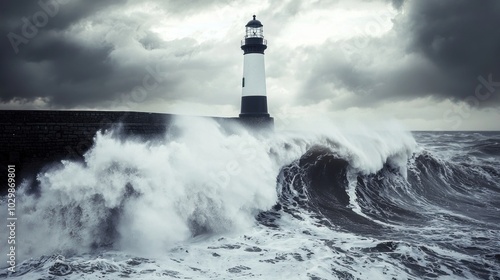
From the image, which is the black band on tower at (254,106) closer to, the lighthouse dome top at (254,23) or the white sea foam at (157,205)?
the lighthouse dome top at (254,23)

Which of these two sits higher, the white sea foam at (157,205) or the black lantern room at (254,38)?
the black lantern room at (254,38)

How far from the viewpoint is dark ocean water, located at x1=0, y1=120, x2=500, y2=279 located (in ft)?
15.3

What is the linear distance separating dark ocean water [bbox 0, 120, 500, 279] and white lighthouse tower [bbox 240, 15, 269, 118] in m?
4.49

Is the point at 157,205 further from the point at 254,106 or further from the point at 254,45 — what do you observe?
the point at 254,45

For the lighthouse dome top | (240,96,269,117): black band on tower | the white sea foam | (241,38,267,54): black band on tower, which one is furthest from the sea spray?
the lighthouse dome top

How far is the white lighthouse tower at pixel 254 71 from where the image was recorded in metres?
13.6

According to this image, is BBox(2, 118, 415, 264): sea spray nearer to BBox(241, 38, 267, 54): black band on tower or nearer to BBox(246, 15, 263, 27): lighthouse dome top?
BBox(241, 38, 267, 54): black band on tower

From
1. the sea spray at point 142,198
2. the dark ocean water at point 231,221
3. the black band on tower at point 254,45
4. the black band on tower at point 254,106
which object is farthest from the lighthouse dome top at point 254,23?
the sea spray at point 142,198

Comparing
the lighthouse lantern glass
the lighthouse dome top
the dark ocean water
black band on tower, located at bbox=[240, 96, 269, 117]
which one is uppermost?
the lighthouse dome top

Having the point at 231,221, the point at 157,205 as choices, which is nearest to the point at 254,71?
the point at 231,221

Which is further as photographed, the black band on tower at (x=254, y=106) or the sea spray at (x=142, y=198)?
the black band on tower at (x=254, y=106)

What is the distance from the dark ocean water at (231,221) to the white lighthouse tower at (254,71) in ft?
14.7

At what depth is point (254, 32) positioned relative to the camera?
13.7 m

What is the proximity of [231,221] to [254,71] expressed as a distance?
27.8 ft
